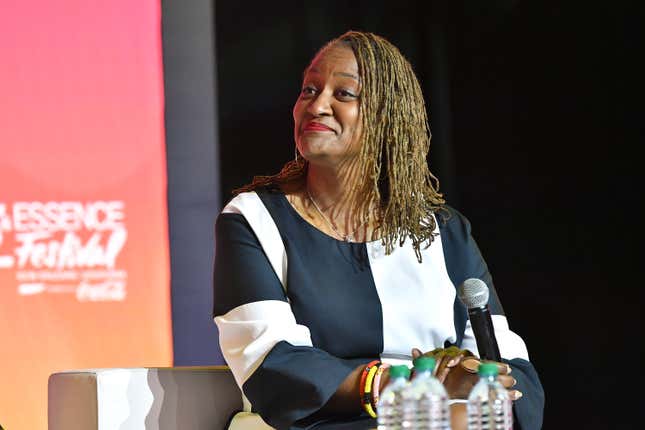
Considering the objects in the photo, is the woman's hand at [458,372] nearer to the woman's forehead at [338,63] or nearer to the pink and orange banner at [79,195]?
the woman's forehead at [338,63]

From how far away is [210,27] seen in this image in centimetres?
455

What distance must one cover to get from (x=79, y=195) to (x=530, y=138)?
6.23 ft

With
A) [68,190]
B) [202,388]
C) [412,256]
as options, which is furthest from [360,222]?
[68,190]

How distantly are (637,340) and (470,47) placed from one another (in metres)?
1.53

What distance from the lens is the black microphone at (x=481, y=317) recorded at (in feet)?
6.17

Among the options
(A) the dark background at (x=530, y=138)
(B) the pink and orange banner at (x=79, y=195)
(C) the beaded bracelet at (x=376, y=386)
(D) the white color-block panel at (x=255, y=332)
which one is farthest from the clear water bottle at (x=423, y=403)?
(B) the pink and orange banner at (x=79, y=195)

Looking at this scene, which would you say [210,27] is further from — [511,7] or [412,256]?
[412,256]

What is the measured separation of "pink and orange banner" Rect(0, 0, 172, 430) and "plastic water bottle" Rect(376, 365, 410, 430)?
2760 millimetres

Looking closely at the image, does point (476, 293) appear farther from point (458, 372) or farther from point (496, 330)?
point (496, 330)

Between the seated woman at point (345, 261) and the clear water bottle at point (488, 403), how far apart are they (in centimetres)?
37

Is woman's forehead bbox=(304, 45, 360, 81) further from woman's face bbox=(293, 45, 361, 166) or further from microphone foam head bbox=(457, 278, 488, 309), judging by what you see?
microphone foam head bbox=(457, 278, 488, 309)

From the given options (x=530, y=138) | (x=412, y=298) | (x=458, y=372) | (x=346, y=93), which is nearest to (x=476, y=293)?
(x=458, y=372)

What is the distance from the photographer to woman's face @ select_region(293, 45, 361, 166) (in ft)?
7.86

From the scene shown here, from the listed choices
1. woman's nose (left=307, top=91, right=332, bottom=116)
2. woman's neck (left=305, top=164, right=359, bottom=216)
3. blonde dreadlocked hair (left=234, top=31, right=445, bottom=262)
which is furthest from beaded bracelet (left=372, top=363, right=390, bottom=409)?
woman's nose (left=307, top=91, right=332, bottom=116)
